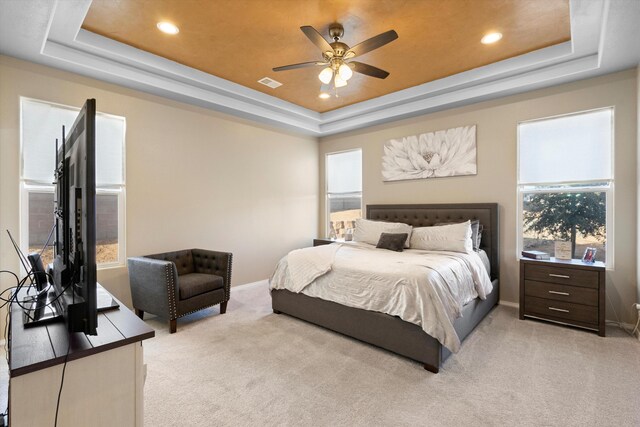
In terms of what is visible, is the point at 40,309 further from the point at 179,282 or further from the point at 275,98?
the point at 275,98

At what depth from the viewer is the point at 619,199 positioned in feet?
11.1

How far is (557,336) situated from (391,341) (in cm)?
185

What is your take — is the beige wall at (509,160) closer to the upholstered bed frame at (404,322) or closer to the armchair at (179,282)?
the upholstered bed frame at (404,322)

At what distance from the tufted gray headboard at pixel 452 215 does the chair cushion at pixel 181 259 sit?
9.86 feet

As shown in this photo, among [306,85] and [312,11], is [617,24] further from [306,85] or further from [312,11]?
[306,85]

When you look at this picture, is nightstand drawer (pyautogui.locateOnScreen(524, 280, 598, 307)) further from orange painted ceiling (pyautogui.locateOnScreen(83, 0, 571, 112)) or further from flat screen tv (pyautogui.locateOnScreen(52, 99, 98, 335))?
flat screen tv (pyautogui.locateOnScreen(52, 99, 98, 335))

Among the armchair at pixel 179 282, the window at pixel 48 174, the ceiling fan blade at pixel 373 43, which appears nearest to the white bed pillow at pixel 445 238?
the ceiling fan blade at pixel 373 43

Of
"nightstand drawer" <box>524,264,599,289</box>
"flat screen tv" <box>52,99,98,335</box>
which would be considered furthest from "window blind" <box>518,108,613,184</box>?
"flat screen tv" <box>52,99,98,335</box>

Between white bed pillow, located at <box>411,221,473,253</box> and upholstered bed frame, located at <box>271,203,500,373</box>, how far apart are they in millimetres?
494

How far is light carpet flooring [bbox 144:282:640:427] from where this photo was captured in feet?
6.48

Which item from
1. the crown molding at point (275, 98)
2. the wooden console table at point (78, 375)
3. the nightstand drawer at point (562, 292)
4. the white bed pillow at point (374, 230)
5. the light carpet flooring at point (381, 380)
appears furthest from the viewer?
the white bed pillow at point (374, 230)

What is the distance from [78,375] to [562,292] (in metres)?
4.21

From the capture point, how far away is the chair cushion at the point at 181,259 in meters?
3.94

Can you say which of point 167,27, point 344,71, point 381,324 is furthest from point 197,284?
point 344,71
